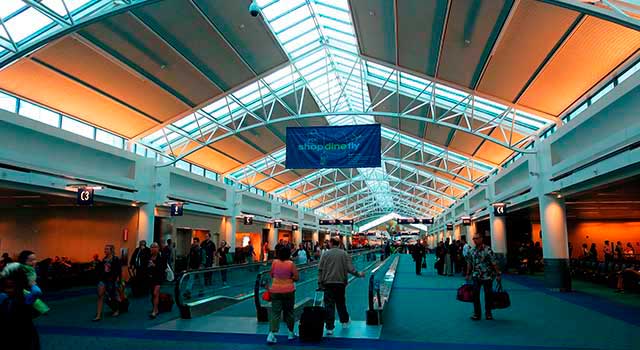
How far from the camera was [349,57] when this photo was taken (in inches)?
780

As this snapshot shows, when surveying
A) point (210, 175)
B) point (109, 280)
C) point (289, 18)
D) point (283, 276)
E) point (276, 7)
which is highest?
point (289, 18)

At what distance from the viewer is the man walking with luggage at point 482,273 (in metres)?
8.73

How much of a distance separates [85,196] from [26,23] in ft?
17.2

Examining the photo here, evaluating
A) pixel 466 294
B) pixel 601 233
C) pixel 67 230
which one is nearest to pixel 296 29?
pixel 466 294

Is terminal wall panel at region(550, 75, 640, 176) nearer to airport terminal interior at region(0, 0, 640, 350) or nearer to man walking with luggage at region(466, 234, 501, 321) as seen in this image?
airport terminal interior at region(0, 0, 640, 350)

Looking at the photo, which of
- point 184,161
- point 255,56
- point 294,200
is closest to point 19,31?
point 255,56

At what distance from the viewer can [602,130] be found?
461 inches

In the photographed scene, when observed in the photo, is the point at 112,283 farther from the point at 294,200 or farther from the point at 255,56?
the point at 294,200

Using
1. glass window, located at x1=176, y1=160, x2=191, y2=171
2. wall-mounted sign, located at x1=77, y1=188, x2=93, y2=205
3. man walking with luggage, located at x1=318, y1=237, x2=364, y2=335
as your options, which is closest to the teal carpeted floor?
man walking with luggage, located at x1=318, y1=237, x2=364, y2=335

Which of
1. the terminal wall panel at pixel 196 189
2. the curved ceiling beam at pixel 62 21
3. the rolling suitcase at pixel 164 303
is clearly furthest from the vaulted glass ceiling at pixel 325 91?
the rolling suitcase at pixel 164 303

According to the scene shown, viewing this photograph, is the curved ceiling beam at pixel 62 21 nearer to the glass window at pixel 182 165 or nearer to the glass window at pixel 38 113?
the glass window at pixel 38 113

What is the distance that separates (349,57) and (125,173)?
10.8 metres

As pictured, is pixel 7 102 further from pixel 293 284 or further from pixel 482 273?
pixel 482 273

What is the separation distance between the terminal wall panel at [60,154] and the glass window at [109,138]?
1.37 metres
